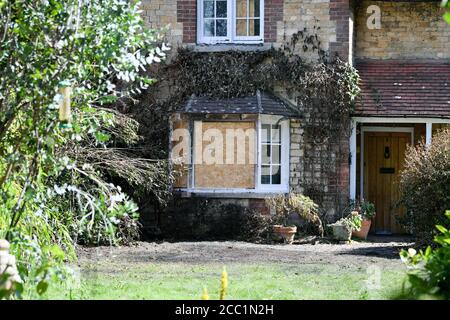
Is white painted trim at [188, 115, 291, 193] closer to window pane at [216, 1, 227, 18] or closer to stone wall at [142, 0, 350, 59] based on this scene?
stone wall at [142, 0, 350, 59]

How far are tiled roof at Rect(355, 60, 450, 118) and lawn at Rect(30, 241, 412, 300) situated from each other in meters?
5.23

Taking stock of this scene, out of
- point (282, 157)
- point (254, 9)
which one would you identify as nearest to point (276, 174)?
point (282, 157)

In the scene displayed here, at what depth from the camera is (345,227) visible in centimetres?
1602

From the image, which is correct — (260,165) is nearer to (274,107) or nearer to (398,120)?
(274,107)

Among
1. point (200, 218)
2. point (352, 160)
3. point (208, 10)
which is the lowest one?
point (200, 218)

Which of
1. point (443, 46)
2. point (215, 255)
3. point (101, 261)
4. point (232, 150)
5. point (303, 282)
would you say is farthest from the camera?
point (443, 46)

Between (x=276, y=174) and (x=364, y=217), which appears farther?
(x=276, y=174)

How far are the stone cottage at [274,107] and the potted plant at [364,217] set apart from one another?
0.35 m

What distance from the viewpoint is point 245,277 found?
10.9 m

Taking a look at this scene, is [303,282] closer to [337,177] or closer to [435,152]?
[435,152]

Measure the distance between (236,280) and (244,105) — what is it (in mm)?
6650

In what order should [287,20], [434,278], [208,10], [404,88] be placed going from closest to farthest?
1. [434,278]
2. [287,20]
3. [208,10]
4. [404,88]
